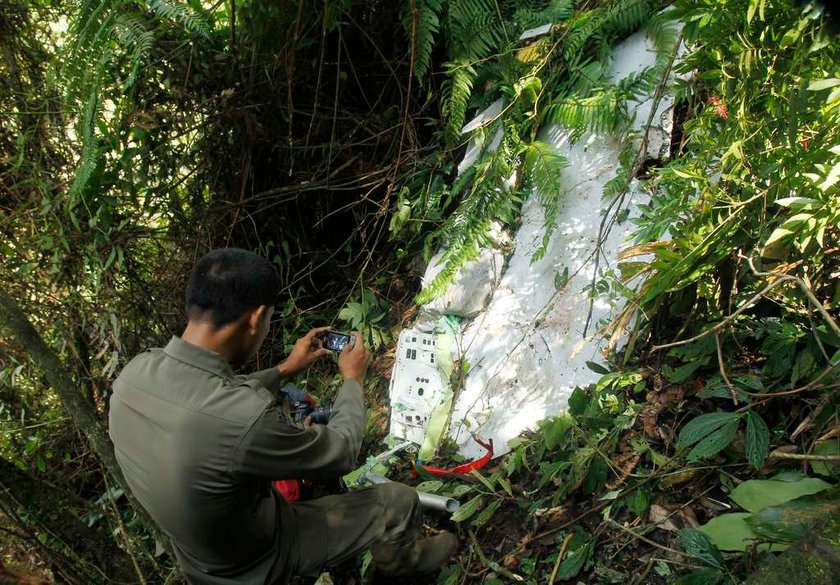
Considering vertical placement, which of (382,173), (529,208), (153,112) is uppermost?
(153,112)

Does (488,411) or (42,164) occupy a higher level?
(42,164)

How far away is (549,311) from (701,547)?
1.39 meters

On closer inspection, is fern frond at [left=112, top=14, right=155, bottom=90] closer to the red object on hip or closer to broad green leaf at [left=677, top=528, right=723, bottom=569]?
the red object on hip

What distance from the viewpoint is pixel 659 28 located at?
2.55 meters

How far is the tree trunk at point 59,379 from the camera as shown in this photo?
211 cm

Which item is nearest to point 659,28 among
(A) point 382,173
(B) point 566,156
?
(B) point 566,156

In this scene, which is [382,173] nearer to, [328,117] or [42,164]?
[328,117]

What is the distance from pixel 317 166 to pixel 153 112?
94 centimetres

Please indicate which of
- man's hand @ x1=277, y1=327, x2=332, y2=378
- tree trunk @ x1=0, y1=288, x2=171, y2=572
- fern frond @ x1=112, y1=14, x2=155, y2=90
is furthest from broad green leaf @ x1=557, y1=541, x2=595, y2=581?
fern frond @ x1=112, y1=14, x2=155, y2=90

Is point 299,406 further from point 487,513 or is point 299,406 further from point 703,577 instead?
point 703,577

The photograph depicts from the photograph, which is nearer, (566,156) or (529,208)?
(566,156)

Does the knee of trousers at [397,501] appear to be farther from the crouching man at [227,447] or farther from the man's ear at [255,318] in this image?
the man's ear at [255,318]

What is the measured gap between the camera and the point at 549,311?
288 centimetres

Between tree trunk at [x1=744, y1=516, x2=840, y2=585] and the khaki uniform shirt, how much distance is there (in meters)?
1.36
